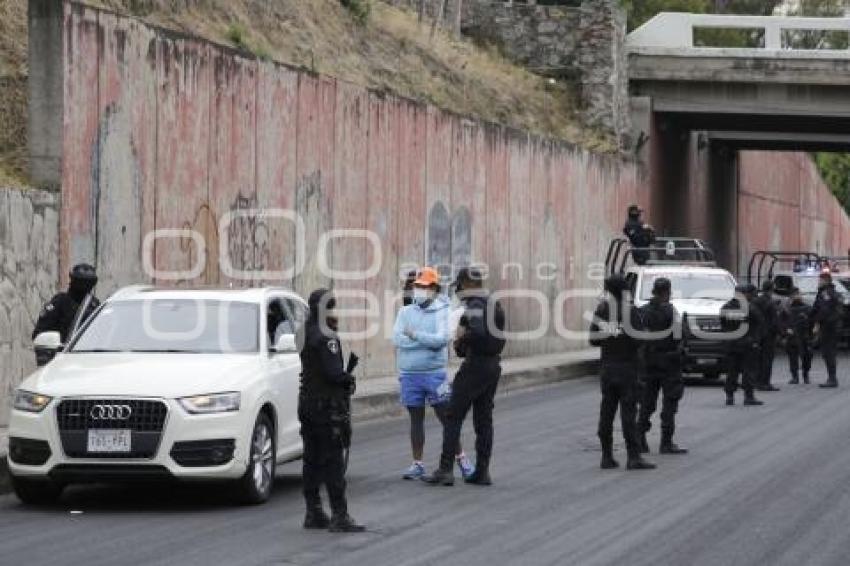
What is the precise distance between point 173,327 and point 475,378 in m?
2.66

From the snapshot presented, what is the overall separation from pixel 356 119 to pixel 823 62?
69.1 ft

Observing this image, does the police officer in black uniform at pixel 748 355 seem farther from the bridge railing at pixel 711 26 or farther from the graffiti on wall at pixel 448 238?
the bridge railing at pixel 711 26

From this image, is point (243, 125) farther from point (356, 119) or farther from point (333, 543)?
point (333, 543)

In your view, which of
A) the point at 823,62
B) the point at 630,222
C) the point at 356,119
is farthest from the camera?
the point at 823,62

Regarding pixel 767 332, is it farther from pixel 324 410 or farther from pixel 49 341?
pixel 324 410

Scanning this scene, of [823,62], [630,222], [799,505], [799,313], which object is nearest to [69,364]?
[799,505]

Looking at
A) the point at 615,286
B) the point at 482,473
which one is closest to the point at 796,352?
the point at 615,286

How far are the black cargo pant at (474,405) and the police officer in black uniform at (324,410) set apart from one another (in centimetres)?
311

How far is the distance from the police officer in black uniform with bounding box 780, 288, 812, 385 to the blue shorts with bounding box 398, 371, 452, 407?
15838 mm

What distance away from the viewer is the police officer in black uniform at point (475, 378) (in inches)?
612

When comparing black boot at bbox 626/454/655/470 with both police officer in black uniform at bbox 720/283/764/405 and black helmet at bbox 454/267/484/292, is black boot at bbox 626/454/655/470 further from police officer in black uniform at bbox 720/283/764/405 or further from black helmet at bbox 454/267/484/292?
police officer in black uniform at bbox 720/283/764/405

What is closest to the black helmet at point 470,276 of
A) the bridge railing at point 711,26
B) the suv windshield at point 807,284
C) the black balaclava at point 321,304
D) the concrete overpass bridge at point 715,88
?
the black balaclava at point 321,304

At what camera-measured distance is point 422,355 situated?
15.9 metres

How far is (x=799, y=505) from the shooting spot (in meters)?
14.2
